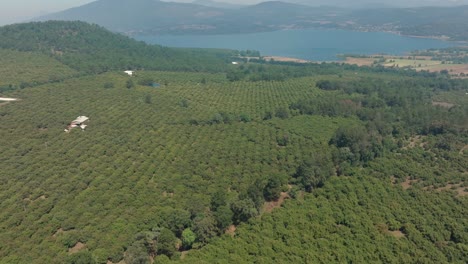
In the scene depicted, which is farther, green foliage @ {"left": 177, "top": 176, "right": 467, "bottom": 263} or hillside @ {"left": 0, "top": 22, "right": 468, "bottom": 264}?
hillside @ {"left": 0, "top": 22, "right": 468, "bottom": 264}

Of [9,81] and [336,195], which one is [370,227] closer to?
[336,195]

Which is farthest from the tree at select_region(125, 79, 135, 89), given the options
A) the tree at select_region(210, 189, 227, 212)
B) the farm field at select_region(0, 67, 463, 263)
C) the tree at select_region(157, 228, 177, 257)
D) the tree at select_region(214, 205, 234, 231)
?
the tree at select_region(157, 228, 177, 257)

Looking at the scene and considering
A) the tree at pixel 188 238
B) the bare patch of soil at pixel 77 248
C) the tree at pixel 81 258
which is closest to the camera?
the tree at pixel 81 258

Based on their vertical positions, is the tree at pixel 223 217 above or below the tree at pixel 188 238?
above

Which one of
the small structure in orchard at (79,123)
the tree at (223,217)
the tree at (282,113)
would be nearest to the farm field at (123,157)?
the small structure in orchard at (79,123)

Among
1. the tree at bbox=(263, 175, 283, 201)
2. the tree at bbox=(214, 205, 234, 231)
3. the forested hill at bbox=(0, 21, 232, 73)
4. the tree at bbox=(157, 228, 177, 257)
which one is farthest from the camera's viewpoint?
the forested hill at bbox=(0, 21, 232, 73)

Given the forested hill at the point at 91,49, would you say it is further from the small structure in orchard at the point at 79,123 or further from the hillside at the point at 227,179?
the small structure in orchard at the point at 79,123

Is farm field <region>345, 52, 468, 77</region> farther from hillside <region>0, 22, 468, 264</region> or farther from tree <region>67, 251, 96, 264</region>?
tree <region>67, 251, 96, 264</region>

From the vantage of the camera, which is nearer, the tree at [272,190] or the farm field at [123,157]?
the farm field at [123,157]
